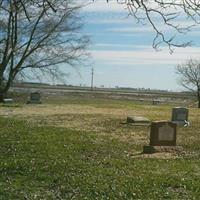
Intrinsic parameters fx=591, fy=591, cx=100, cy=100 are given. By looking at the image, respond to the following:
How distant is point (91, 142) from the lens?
57.5 feet

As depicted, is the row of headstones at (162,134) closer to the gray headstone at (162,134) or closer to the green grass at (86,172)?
the gray headstone at (162,134)

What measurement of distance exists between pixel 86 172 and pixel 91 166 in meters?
0.94

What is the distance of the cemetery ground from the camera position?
9469 mm

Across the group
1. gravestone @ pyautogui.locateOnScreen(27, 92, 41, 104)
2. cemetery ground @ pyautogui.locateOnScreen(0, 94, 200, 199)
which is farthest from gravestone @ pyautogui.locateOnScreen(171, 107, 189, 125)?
gravestone @ pyautogui.locateOnScreen(27, 92, 41, 104)

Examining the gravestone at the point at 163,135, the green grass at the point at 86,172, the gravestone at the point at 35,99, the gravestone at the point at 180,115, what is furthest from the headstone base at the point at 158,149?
the gravestone at the point at 35,99

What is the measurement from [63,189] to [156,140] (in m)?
7.42

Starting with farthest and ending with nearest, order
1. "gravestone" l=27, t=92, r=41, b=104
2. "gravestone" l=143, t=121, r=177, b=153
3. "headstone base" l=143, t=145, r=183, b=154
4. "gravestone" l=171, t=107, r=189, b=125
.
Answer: "gravestone" l=27, t=92, r=41, b=104, "gravestone" l=171, t=107, r=189, b=125, "gravestone" l=143, t=121, r=177, b=153, "headstone base" l=143, t=145, r=183, b=154

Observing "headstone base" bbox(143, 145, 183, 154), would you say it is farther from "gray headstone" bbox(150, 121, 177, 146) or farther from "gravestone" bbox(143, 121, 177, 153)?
"gray headstone" bbox(150, 121, 177, 146)

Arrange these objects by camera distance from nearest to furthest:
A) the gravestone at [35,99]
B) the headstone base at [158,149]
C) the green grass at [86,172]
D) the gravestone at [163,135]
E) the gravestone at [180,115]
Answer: the green grass at [86,172] → the headstone base at [158,149] → the gravestone at [163,135] → the gravestone at [180,115] → the gravestone at [35,99]

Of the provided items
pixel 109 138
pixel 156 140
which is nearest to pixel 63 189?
pixel 156 140

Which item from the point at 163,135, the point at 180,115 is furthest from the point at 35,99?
the point at 163,135

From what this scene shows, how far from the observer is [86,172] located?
11.3m

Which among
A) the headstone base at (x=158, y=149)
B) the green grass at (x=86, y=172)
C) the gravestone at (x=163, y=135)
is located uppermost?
the gravestone at (x=163, y=135)

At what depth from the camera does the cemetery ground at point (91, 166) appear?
9.47 meters
